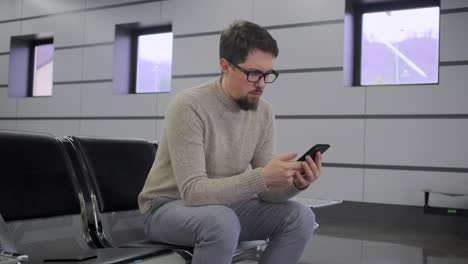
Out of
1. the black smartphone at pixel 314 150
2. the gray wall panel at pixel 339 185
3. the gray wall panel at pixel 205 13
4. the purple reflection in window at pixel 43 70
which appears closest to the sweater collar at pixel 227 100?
the black smartphone at pixel 314 150

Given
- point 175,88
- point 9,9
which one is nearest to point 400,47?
point 175,88

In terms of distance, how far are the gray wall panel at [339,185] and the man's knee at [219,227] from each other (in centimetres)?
336

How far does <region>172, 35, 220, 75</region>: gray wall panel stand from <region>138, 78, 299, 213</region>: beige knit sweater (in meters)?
3.91

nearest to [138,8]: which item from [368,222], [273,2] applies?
[273,2]

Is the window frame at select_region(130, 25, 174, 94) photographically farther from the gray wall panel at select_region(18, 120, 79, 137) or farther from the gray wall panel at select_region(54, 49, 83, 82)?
the gray wall panel at select_region(18, 120, 79, 137)

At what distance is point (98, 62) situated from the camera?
679cm

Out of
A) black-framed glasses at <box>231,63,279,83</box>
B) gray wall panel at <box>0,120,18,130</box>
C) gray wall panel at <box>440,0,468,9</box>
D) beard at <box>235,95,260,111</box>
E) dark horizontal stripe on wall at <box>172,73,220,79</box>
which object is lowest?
beard at <box>235,95,260,111</box>

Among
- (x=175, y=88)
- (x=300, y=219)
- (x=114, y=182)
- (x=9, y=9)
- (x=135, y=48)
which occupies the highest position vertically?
(x=9, y=9)

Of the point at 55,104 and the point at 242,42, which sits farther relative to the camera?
the point at 55,104

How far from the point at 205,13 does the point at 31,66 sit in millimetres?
3696

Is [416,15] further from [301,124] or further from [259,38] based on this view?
[259,38]

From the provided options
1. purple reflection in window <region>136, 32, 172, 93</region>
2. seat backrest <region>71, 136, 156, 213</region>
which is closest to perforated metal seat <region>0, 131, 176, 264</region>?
seat backrest <region>71, 136, 156, 213</region>

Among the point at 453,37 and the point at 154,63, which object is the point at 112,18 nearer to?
the point at 154,63

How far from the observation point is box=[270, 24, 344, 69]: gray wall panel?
5.12 metres
